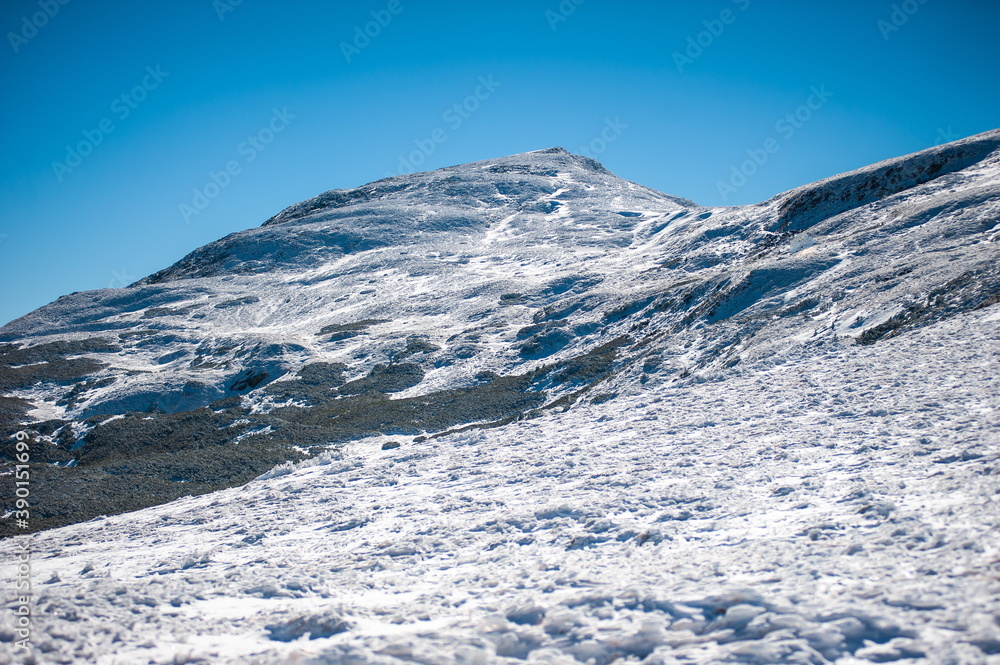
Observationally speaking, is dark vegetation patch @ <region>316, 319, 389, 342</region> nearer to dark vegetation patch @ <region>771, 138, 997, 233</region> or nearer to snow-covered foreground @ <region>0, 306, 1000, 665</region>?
snow-covered foreground @ <region>0, 306, 1000, 665</region>

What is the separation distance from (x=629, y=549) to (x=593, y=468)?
5.36 metres

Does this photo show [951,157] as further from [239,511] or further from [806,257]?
[239,511]

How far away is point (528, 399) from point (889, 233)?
817 inches

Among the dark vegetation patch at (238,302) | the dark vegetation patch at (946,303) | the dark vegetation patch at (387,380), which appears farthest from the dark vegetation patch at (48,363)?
the dark vegetation patch at (946,303)

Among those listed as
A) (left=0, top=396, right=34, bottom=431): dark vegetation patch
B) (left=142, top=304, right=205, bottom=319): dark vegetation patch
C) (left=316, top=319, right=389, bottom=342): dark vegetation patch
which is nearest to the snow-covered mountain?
(left=0, top=396, right=34, bottom=431): dark vegetation patch

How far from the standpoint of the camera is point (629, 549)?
945cm

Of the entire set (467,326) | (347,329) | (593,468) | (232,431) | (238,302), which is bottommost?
(593,468)

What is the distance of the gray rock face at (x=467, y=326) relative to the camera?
24344mm

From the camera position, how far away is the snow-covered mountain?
22.8 feet

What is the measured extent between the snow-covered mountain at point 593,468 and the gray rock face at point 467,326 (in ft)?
0.85

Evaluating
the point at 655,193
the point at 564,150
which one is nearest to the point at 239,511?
the point at 655,193

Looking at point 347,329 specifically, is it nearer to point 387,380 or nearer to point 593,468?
point 387,380

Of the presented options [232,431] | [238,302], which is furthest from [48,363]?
[232,431]

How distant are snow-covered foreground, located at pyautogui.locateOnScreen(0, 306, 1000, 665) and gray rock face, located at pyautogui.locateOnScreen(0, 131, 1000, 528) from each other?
20.2 feet
